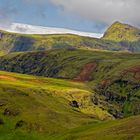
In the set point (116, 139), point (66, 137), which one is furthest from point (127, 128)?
point (66, 137)

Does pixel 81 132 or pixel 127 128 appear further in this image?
pixel 81 132

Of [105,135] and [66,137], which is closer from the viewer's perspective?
[105,135]

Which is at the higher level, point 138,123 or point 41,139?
point 138,123

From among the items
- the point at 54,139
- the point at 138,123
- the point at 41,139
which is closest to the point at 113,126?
the point at 138,123

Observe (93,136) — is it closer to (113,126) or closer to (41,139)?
(113,126)

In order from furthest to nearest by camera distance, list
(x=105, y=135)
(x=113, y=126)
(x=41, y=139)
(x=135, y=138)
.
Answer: (x=41, y=139) → (x=113, y=126) → (x=105, y=135) → (x=135, y=138)

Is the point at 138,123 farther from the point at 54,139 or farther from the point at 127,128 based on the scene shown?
the point at 54,139

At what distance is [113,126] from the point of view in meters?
171

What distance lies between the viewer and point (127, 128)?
157 meters

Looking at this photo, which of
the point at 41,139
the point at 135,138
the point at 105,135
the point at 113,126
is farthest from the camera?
the point at 41,139

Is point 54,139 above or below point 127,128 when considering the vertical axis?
below

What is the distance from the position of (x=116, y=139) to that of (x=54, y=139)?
148ft

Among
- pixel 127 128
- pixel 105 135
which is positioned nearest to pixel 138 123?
pixel 127 128

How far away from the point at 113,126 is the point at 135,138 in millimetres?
34575
